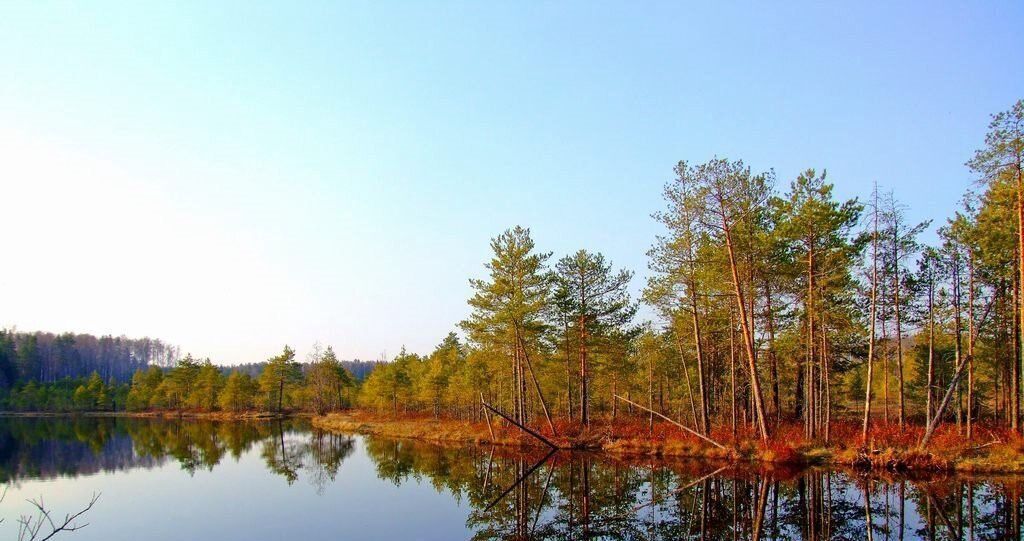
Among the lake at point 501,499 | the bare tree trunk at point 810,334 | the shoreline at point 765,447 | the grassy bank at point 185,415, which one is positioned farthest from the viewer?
the grassy bank at point 185,415

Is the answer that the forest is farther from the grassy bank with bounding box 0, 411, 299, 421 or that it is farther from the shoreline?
the grassy bank with bounding box 0, 411, 299, 421

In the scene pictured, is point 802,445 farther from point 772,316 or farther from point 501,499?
point 501,499

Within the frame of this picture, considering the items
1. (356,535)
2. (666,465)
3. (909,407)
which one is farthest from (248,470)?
(909,407)

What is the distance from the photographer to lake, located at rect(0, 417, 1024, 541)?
14594 millimetres

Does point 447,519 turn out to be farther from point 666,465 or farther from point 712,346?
point 712,346

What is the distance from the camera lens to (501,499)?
758 inches

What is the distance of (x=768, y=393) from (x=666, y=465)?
17.6 meters

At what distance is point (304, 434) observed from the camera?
5166 cm

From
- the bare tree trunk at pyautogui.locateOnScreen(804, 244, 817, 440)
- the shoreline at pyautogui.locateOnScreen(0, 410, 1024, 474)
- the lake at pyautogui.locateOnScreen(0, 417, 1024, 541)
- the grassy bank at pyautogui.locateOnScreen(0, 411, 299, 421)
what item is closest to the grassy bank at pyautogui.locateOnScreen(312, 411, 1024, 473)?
the shoreline at pyautogui.locateOnScreen(0, 410, 1024, 474)

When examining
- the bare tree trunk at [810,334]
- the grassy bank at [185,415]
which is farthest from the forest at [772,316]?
the grassy bank at [185,415]

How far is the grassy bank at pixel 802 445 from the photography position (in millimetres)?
21250

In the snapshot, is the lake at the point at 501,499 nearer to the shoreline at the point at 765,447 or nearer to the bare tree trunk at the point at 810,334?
the shoreline at the point at 765,447

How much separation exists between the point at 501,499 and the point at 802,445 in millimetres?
14372

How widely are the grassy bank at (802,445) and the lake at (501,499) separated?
183 cm
